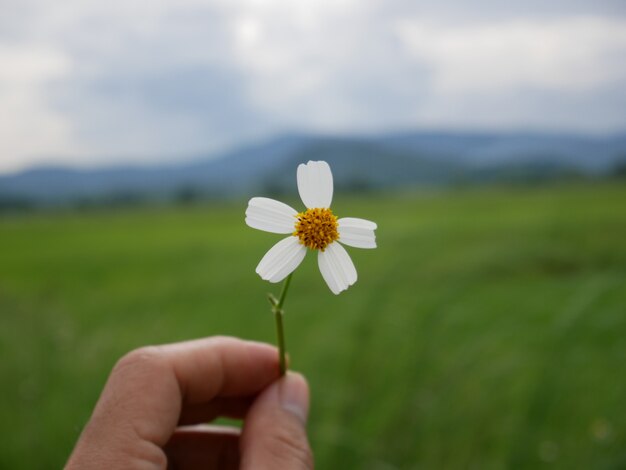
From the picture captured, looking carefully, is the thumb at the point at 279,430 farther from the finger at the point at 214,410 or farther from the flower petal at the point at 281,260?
the flower petal at the point at 281,260

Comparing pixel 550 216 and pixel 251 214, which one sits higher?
pixel 251 214

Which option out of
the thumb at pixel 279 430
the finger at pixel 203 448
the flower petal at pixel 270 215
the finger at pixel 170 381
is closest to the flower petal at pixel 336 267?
the flower petal at pixel 270 215

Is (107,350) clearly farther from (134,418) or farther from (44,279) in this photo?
(134,418)

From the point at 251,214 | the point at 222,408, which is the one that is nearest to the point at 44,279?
the point at 222,408

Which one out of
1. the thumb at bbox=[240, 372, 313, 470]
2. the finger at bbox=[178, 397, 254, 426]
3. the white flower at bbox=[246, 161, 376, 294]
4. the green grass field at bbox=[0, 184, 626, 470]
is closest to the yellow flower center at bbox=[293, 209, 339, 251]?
the white flower at bbox=[246, 161, 376, 294]

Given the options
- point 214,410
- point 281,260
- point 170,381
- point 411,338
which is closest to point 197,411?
point 214,410

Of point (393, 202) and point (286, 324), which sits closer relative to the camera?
point (286, 324)
